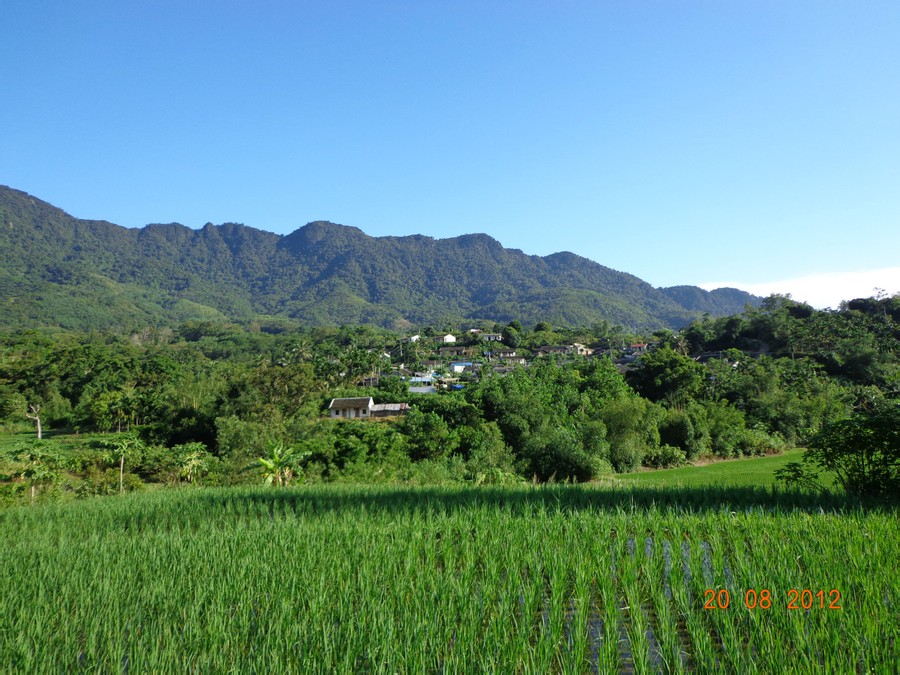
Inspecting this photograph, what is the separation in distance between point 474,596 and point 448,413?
993 inches

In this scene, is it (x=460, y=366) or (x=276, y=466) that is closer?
(x=276, y=466)

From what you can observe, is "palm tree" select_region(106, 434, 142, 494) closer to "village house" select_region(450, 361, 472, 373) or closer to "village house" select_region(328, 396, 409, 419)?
"village house" select_region(328, 396, 409, 419)

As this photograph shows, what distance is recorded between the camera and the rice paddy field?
3.31m

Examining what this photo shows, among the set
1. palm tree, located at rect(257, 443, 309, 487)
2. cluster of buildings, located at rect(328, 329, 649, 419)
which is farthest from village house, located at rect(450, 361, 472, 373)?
palm tree, located at rect(257, 443, 309, 487)

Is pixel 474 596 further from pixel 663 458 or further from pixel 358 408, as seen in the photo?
pixel 358 408

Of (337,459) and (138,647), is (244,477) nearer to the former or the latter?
(337,459)

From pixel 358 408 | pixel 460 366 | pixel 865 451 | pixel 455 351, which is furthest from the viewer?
pixel 455 351

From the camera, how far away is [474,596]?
13.8 feet

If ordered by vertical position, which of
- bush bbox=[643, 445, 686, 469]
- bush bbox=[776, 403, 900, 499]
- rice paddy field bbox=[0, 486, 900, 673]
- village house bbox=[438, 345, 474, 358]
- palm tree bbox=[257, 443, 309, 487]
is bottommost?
bush bbox=[643, 445, 686, 469]
